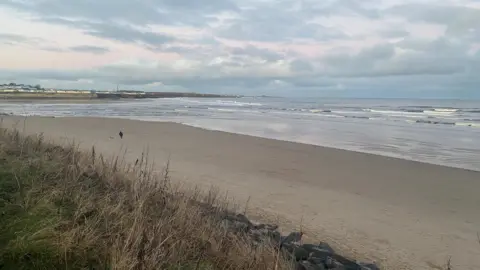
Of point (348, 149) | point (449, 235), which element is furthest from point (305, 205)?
point (348, 149)

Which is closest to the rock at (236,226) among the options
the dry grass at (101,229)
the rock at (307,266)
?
the dry grass at (101,229)

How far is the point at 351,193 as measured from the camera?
10.6 meters

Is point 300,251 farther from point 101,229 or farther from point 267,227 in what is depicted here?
point 101,229

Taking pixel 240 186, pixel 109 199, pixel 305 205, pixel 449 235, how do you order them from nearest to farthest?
pixel 109 199
pixel 449 235
pixel 305 205
pixel 240 186

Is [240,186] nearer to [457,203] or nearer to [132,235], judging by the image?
[457,203]

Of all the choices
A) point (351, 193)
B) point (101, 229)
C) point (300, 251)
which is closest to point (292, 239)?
point (300, 251)

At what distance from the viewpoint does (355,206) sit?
927 cm

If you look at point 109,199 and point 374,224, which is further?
point 374,224

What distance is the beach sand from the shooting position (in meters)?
6.96

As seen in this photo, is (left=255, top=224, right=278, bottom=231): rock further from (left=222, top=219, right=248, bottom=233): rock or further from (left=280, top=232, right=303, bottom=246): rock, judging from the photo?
(left=280, top=232, right=303, bottom=246): rock

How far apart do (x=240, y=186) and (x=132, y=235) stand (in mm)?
6929

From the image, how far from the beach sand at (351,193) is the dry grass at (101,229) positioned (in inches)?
98.0

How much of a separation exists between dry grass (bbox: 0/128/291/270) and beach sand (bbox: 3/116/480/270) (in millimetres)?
2489

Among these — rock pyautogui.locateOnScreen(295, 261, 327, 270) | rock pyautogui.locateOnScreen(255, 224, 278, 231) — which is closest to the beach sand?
rock pyautogui.locateOnScreen(255, 224, 278, 231)
